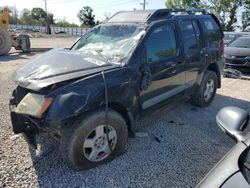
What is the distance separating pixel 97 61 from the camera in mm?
3410

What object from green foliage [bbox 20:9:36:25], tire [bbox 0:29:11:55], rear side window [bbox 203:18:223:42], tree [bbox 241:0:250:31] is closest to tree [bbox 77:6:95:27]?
green foliage [bbox 20:9:36:25]

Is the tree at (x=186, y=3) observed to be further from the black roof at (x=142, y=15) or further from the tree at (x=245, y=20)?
the black roof at (x=142, y=15)

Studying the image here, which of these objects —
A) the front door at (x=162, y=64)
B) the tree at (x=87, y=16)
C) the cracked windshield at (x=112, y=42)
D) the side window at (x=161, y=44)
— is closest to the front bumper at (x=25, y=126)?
the cracked windshield at (x=112, y=42)

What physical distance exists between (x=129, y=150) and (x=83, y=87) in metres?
1.32

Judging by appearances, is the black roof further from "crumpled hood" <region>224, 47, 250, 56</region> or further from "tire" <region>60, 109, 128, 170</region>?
"crumpled hood" <region>224, 47, 250, 56</region>

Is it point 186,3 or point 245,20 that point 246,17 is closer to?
point 245,20

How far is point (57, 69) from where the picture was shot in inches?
125

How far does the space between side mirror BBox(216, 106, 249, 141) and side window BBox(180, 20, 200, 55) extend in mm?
2460

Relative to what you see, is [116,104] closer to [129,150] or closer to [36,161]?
[129,150]

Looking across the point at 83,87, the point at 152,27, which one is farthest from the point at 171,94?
the point at 83,87

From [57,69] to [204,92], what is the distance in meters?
3.42

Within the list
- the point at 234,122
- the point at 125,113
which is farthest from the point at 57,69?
the point at 234,122

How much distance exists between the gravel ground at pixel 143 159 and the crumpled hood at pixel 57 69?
105 cm

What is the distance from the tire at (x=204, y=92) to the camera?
5324 millimetres
